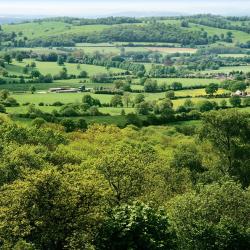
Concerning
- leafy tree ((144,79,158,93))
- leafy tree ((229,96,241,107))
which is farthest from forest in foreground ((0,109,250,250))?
leafy tree ((144,79,158,93))

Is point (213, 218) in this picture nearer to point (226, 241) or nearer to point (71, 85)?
point (226, 241)

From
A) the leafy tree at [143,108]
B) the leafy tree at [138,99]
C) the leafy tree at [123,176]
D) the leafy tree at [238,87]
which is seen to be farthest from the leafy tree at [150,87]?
the leafy tree at [123,176]

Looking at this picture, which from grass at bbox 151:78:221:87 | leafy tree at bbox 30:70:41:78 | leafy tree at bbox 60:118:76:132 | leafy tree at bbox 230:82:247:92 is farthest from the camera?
leafy tree at bbox 30:70:41:78

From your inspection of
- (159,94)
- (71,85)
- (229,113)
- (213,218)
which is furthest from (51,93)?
(213,218)

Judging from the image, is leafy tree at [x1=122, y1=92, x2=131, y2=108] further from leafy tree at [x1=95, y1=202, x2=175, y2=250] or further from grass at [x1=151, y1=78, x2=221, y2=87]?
leafy tree at [x1=95, y1=202, x2=175, y2=250]

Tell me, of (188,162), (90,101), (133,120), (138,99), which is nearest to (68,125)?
(133,120)

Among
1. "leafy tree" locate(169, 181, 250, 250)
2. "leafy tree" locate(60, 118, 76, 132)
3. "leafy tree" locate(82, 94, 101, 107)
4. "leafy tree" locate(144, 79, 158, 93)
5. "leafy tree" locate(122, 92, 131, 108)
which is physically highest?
"leafy tree" locate(169, 181, 250, 250)

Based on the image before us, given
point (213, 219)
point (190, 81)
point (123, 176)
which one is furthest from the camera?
point (190, 81)

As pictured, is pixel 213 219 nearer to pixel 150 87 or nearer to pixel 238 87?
pixel 238 87
